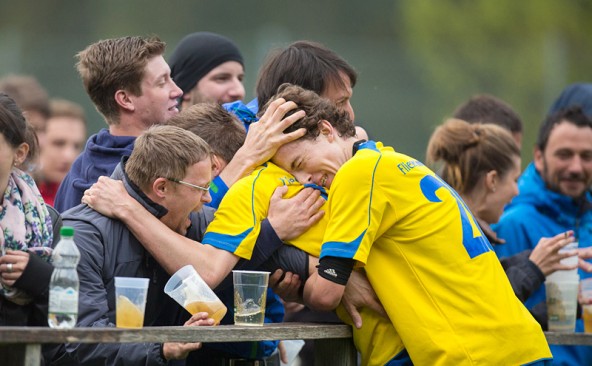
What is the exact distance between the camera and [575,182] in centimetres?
684

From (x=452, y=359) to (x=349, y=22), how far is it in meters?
26.0

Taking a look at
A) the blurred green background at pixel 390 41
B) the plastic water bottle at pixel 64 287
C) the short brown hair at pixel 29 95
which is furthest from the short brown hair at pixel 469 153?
the blurred green background at pixel 390 41

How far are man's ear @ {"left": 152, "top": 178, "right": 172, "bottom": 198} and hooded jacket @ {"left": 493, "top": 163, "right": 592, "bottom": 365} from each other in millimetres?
2711

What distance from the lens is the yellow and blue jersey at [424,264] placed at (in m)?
4.14

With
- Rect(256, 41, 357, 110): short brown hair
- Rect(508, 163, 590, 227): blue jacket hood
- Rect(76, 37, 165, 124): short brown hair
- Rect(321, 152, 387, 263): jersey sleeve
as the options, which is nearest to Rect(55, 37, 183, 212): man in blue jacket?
Rect(76, 37, 165, 124): short brown hair

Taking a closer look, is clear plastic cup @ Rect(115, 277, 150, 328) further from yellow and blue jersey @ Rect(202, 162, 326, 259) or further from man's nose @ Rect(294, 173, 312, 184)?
man's nose @ Rect(294, 173, 312, 184)

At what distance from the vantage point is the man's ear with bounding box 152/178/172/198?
167 inches

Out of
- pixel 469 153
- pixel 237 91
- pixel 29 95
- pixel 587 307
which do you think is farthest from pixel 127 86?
pixel 29 95

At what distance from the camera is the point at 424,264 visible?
422cm

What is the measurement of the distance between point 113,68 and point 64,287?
176 cm

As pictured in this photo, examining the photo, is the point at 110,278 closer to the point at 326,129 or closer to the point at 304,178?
the point at 304,178

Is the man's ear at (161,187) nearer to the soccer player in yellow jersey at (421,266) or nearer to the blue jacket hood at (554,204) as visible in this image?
the soccer player in yellow jersey at (421,266)

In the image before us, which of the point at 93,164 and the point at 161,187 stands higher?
the point at 161,187

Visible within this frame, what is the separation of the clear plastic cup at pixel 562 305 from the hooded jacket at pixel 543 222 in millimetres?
796
